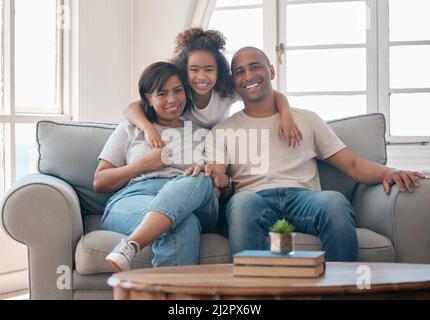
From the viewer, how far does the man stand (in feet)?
8.04

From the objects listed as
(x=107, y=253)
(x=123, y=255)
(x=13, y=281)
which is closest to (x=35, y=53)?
(x=13, y=281)

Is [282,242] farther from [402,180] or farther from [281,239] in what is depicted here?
[402,180]

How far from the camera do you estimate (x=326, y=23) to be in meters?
4.37

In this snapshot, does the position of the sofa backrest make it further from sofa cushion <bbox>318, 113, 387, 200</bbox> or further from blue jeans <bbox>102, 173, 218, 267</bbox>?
blue jeans <bbox>102, 173, 218, 267</bbox>

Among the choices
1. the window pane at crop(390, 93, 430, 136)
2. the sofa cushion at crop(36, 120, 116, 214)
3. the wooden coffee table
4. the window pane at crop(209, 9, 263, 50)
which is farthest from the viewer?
the window pane at crop(209, 9, 263, 50)

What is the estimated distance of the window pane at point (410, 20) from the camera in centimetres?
421

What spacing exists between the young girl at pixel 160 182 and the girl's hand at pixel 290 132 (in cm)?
33

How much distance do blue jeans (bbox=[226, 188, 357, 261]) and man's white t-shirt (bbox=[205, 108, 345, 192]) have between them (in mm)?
165

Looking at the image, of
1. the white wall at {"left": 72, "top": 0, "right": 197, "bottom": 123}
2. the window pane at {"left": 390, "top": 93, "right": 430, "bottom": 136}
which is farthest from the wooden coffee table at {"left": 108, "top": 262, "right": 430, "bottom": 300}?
the white wall at {"left": 72, "top": 0, "right": 197, "bottom": 123}

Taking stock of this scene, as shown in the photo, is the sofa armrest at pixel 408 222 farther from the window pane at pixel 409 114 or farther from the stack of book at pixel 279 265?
the window pane at pixel 409 114

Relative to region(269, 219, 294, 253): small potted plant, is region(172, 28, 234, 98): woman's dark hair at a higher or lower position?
higher

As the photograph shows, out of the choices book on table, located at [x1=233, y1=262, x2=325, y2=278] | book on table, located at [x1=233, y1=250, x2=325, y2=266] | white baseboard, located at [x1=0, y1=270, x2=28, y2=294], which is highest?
book on table, located at [x1=233, y1=250, x2=325, y2=266]

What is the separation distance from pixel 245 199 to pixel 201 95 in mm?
624

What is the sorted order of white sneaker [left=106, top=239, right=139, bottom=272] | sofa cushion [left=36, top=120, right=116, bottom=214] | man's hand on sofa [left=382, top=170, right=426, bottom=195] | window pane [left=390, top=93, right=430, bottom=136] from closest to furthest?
white sneaker [left=106, top=239, right=139, bottom=272]
man's hand on sofa [left=382, top=170, right=426, bottom=195]
sofa cushion [left=36, top=120, right=116, bottom=214]
window pane [left=390, top=93, right=430, bottom=136]
